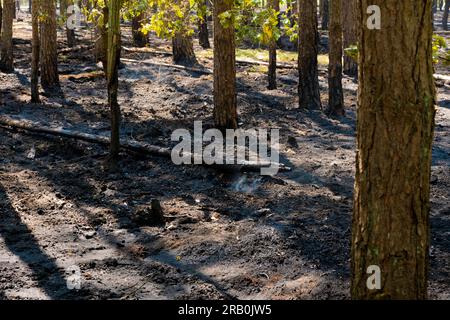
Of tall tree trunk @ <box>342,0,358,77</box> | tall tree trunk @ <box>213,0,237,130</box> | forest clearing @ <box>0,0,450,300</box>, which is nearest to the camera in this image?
forest clearing @ <box>0,0,450,300</box>

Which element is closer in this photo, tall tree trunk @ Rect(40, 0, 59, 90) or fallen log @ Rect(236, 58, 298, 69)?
tall tree trunk @ Rect(40, 0, 59, 90)

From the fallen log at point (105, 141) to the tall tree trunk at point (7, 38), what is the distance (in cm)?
562

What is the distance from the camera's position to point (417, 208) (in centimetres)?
433

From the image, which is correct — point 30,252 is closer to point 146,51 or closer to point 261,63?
point 261,63

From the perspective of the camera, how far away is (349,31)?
1991 cm

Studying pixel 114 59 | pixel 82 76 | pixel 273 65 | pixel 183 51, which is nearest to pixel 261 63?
pixel 183 51

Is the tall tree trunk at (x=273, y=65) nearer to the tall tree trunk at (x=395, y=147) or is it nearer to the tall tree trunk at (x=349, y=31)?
the tall tree trunk at (x=349, y=31)

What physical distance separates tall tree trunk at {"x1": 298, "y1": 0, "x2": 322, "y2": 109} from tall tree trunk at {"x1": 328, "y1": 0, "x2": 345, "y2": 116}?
0.64 meters

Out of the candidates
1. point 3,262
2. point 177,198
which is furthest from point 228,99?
point 3,262

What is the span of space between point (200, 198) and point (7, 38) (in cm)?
1179

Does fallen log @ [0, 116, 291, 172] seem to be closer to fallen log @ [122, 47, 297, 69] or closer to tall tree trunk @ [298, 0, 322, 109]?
tall tree trunk @ [298, 0, 322, 109]

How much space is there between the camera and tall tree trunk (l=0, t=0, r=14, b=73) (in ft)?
60.3

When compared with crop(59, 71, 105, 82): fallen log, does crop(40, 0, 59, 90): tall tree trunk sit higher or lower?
higher

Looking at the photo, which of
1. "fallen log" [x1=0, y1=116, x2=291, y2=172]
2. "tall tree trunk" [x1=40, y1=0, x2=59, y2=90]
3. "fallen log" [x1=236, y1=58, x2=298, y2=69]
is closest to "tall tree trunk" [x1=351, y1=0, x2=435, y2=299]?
"fallen log" [x1=0, y1=116, x2=291, y2=172]
